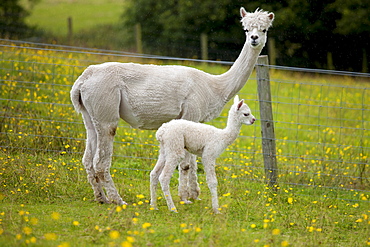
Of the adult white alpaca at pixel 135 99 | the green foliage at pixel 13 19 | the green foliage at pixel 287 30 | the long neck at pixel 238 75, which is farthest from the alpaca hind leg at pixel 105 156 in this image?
the green foliage at pixel 287 30

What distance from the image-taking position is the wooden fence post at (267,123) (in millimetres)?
6715

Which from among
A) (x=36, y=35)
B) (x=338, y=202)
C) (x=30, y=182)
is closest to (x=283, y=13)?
(x=36, y=35)

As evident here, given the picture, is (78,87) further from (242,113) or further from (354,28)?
(354,28)

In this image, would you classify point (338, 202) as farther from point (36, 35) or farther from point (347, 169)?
point (36, 35)

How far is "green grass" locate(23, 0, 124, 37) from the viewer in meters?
24.8

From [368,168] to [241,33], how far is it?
13913 mm

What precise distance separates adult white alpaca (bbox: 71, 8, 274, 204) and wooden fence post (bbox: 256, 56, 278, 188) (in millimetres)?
805

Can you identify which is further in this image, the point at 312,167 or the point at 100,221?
the point at 312,167

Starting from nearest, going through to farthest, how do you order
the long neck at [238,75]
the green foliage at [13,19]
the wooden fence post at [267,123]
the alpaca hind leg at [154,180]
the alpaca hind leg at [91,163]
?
the alpaca hind leg at [154,180] < the alpaca hind leg at [91,163] < the long neck at [238,75] < the wooden fence post at [267,123] < the green foliage at [13,19]

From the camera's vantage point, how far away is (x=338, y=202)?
6.32 m

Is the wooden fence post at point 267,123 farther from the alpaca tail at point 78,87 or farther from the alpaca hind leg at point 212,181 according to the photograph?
the alpaca tail at point 78,87

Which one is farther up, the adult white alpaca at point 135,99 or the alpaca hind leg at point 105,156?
the adult white alpaca at point 135,99

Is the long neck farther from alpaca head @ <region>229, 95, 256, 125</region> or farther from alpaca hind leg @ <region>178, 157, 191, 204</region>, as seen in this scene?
alpaca hind leg @ <region>178, 157, 191, 204</region>

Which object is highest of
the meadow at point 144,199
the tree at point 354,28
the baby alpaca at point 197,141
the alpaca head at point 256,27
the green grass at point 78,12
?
the green grass at point 78,12
